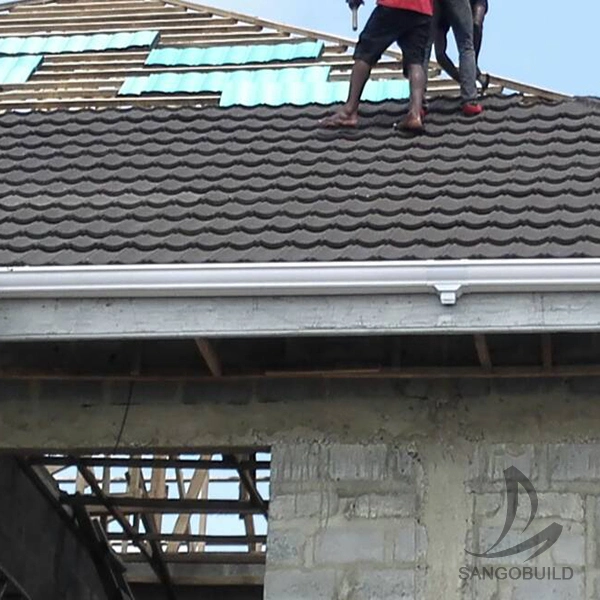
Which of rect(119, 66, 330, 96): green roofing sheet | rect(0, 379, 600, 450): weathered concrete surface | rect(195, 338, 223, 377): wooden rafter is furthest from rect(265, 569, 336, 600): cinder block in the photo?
rect(119, 66, 330, 96): green roofing sheet

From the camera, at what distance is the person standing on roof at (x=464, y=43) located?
30.1 feet

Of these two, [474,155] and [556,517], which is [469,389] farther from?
[474,155]

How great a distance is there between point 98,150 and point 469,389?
3.04 meters

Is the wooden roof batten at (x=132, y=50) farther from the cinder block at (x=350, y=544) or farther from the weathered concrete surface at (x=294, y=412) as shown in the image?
the cinder block at (x=350, y=544)

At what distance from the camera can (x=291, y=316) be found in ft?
21.6

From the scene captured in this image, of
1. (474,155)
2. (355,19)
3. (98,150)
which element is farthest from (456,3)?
(98,150)

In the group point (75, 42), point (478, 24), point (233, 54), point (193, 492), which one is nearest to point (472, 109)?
point (478, 24)

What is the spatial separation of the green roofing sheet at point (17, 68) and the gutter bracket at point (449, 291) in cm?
507

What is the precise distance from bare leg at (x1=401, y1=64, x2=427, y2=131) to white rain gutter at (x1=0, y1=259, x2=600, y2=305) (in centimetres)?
247

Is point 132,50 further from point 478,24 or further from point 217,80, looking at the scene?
point 478,24

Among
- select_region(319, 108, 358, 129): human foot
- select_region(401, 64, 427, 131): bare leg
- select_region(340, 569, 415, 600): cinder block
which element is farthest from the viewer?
select_region(319, 108, 358, 129): human foot

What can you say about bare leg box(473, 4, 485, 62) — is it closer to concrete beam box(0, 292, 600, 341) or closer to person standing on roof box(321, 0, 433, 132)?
person standing on roof box(321, 0, 433, 132)

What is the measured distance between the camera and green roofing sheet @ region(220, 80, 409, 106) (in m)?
9.72

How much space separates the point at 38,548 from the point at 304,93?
11.7ft
